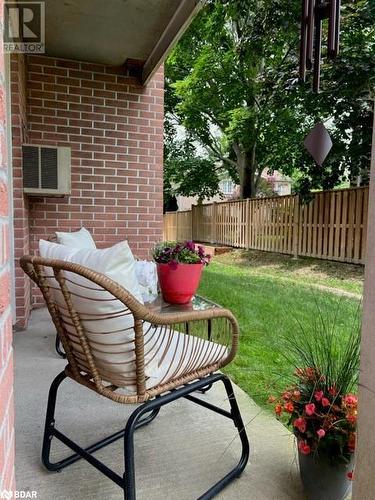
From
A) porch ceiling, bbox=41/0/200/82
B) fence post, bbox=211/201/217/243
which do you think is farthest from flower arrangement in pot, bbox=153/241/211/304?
fence post, bbox=211/201/217/243

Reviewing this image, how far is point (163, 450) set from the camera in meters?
1.68

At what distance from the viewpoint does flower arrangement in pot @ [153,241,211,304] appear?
1.95m

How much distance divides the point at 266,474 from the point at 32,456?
973mm

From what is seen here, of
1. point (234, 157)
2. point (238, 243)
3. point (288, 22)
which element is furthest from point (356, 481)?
point (234, 157)

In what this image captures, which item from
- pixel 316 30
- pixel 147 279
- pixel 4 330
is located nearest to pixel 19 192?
pixel 147 279

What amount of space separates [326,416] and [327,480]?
0.23m

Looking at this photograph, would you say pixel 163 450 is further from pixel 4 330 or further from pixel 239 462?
pixel 4 330

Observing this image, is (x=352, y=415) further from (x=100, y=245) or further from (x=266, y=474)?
(x=100, y=245)

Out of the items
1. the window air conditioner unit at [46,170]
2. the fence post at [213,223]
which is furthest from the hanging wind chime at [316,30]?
the fence post at [213,223]

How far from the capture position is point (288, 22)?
15.7 feet

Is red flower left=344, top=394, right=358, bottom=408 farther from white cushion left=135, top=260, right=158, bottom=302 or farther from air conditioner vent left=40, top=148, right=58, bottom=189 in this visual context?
air conditioner vent left=40, top=148, right=58, bottom=189

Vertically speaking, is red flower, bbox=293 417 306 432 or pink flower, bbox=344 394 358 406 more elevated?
pink flower, bbox=344 394 358 406
